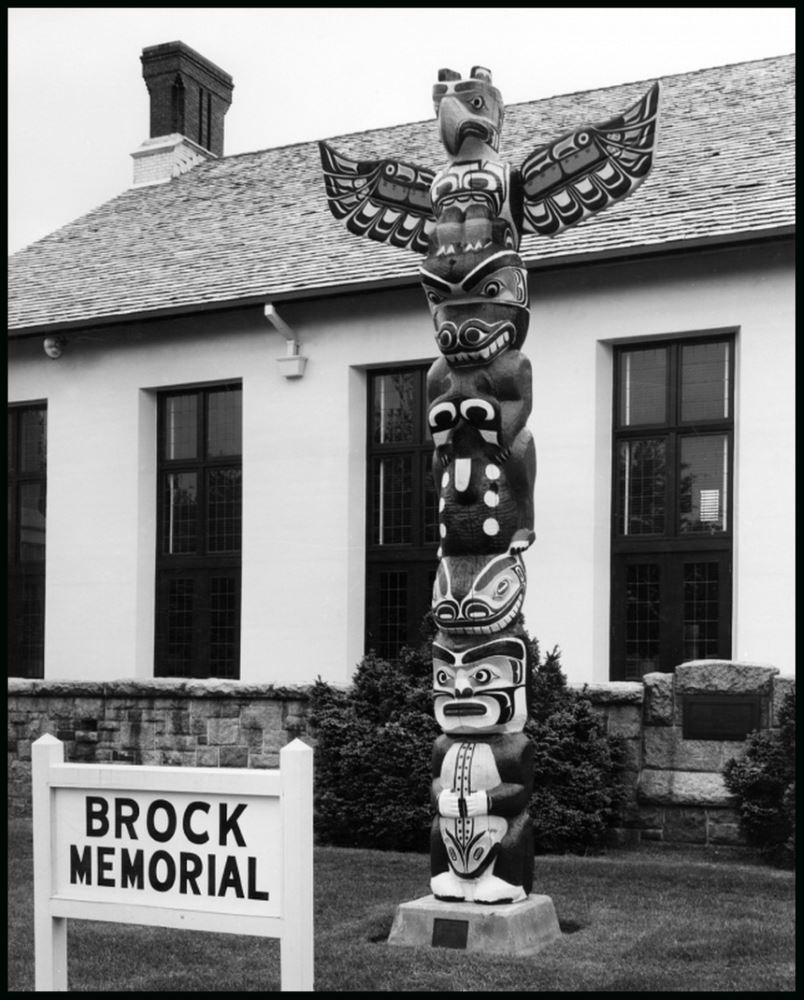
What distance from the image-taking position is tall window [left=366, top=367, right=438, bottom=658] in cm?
1603

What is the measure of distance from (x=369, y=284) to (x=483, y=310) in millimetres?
6528

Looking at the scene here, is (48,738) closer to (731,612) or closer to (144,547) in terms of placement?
(731,612)

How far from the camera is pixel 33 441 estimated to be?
62.5ft

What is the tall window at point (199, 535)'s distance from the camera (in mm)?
17359

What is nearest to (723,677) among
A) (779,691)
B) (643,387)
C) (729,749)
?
(779,691)

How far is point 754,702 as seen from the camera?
1280 centimetres

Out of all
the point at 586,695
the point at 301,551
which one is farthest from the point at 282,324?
the point at 586,695

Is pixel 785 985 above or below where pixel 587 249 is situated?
below

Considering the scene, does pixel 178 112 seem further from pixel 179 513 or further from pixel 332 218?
pixel 179 513

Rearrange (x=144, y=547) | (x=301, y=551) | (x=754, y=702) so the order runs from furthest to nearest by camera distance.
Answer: (x=144, y=547)
(x=301, y=551)
(x=754, y=702)

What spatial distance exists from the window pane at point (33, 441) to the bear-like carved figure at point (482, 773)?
10878 millimetres

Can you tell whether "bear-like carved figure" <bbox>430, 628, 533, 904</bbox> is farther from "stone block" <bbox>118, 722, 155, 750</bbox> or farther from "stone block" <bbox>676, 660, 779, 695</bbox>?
"stone block" <bbox>118, 722, 155, 750</bbox>

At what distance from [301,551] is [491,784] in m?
7.68

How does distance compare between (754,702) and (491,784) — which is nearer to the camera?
(491,784)
